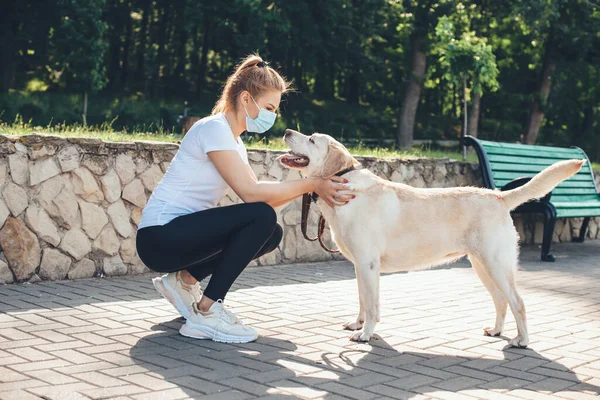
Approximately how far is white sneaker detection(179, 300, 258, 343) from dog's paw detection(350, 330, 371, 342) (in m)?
0.63

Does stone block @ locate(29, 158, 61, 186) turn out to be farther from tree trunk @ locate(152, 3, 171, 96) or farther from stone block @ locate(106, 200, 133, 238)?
tree trunk @ locate(152, 3, 171, 96)

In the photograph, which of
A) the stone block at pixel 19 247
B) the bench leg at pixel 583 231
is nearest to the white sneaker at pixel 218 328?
the stone block at pixel 19 247

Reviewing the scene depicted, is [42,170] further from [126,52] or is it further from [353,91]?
[353,91]

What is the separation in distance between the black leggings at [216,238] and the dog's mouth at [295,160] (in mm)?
393

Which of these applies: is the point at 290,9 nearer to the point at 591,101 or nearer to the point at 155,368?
the point at 591,101

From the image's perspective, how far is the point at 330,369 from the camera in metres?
3.74

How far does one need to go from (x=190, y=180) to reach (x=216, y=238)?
0.43 m

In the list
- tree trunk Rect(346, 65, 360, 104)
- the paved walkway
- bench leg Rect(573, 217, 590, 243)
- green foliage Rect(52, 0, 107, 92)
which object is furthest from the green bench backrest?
tree trunk Rect(346, 65, 360, 104)

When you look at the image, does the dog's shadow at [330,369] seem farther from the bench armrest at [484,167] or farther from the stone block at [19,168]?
the bench armrest at [484,167]

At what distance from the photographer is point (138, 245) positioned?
4562 millimetres

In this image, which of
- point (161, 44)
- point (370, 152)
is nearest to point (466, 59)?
point (370, 152)

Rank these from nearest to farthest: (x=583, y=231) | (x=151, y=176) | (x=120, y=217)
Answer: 1. (x=120, y=217)
2. (x=151, y=176)
3. (x=583, y=231)

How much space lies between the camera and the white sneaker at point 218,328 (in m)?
4.29

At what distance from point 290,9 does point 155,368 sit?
95.8ft
